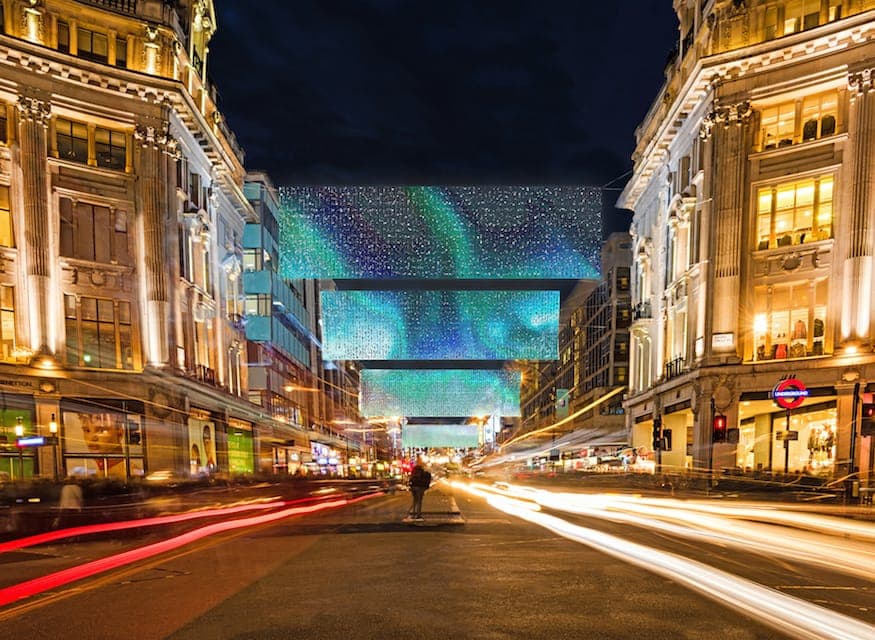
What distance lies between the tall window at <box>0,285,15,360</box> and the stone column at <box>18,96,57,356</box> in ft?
2.18

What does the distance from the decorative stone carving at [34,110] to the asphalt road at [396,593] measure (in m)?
22.9

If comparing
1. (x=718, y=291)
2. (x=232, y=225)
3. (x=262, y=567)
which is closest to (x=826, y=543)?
(x=262, y=567)

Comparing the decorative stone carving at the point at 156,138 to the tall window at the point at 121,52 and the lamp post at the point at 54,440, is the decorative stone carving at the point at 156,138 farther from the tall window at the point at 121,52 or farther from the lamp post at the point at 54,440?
the lamp post at the point at 54,440

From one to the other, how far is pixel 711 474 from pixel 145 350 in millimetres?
27180

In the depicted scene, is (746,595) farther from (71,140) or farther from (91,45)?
(91,45)

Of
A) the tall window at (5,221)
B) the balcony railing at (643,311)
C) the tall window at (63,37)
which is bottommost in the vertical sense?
the balcony railing at (643,311)

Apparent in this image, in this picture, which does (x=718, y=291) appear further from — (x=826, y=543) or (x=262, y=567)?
(x=262, y=567)

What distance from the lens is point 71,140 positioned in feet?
97.1

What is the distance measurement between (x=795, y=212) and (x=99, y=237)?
33.0 m

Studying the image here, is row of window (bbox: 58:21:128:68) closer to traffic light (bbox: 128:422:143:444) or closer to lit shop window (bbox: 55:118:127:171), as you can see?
lit shop window (bbox: 55:118:127:171)

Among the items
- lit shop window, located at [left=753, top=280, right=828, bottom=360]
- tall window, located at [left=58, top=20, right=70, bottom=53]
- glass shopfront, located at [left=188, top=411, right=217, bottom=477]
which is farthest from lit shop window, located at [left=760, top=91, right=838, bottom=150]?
tall window, located at [left=58, top=20, right=70, bottom=53]

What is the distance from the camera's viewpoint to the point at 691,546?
1119 cm

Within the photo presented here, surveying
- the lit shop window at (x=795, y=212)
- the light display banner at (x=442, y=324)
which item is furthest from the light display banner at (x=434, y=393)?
the lit shop window at (x=795, y=212)

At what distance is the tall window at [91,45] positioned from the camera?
29.5 metres
